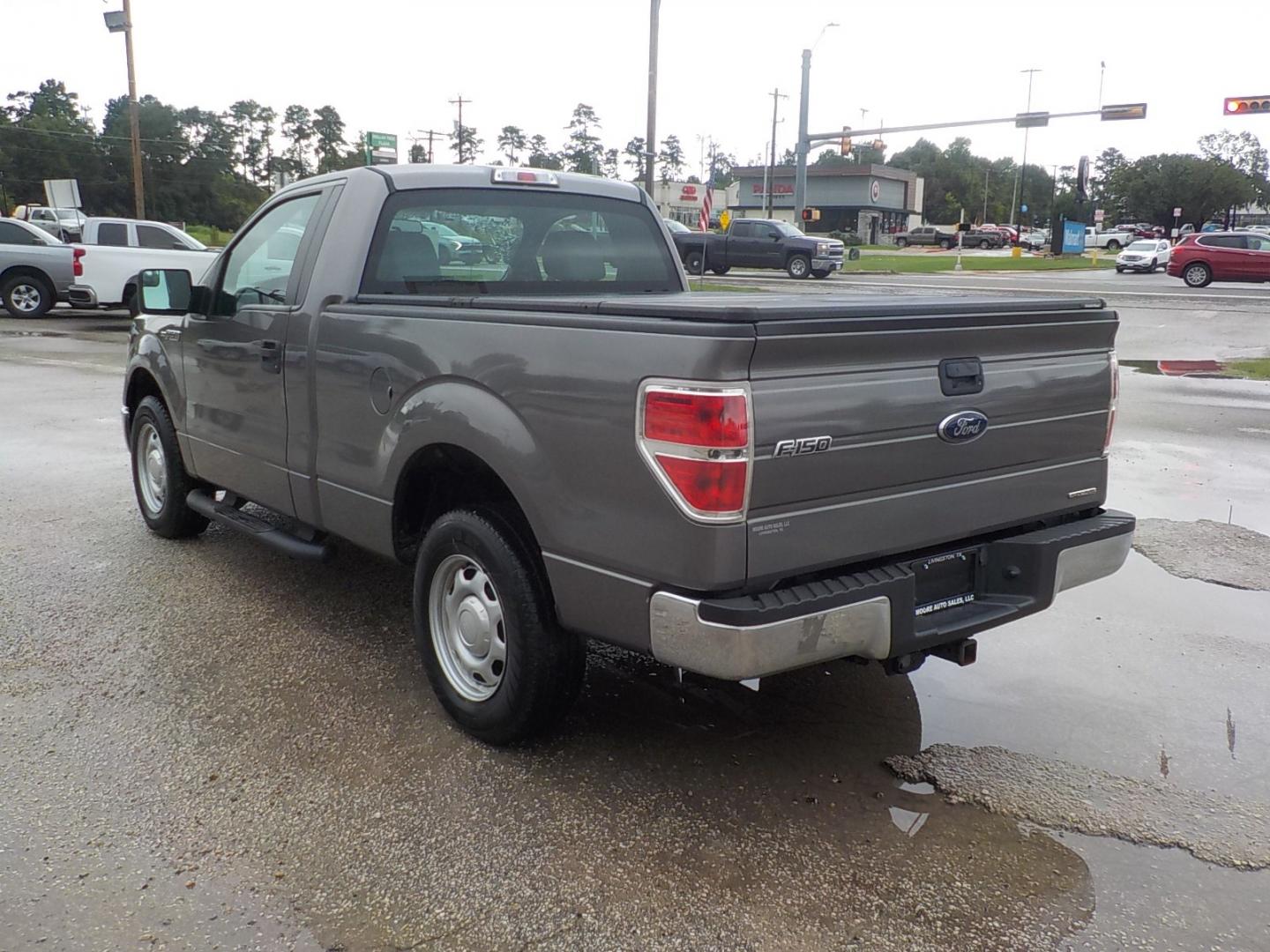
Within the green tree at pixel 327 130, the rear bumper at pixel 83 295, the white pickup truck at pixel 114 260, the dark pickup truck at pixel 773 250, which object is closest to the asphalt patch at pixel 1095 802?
the white pickup truck at pixel 114 260

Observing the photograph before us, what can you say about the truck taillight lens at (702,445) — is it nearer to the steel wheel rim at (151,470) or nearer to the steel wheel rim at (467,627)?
the steel wheel rim at (467,627)

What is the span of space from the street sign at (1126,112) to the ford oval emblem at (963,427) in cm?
3486

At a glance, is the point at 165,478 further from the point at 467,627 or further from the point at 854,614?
the point at 854,614

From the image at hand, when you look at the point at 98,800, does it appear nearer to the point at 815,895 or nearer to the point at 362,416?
the point at 362,416

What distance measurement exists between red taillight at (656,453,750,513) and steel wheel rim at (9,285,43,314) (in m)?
20.7

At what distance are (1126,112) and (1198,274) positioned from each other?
548cm

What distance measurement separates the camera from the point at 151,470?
629 cm

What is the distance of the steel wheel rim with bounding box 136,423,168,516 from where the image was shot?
20.0 feet

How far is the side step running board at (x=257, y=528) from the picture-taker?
15.0ft

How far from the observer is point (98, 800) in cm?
339

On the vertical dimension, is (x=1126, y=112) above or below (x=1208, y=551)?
above

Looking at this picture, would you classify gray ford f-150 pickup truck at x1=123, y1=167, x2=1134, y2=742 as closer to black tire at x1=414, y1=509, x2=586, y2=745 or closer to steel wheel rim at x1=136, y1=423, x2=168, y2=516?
black tire at x1=414, y1=509, x2=586, y2=745

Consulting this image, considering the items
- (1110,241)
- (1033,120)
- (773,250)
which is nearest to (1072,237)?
(1110,241)

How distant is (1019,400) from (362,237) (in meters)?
2.58
